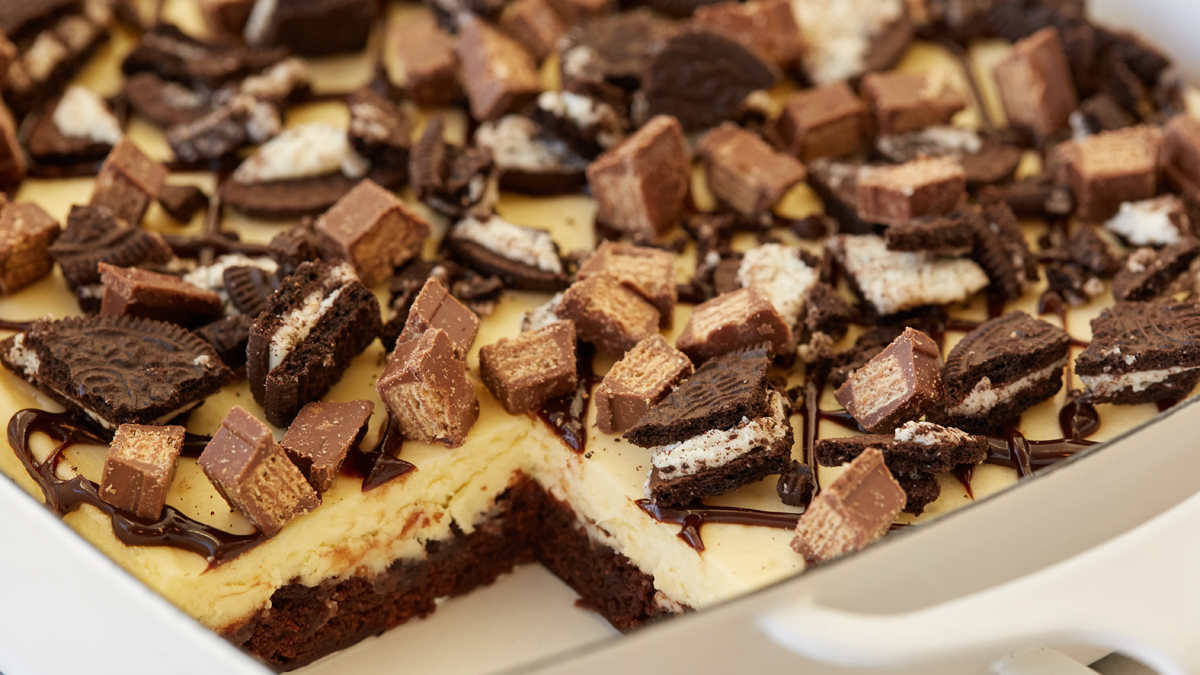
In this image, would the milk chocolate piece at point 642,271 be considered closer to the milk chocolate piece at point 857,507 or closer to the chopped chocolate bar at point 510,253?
the chopped chocolate bar at point 510,253

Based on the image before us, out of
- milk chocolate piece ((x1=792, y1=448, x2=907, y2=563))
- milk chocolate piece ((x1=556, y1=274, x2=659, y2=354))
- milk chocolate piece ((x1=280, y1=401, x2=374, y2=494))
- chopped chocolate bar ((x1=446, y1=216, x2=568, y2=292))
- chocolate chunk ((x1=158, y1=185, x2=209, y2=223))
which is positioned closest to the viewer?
milk chocolate piece ((x1=792, y1=448, x2=907, y2=563))

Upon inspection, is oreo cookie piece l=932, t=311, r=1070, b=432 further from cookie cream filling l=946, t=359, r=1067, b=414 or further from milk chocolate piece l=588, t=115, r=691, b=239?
milk chocolate piece l=588, t=115, r=691, b=239

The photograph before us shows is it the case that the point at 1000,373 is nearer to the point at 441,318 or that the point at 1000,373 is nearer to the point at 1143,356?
the point at 1143,356

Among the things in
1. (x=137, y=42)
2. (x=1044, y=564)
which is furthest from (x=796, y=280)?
(x=137, y=42)

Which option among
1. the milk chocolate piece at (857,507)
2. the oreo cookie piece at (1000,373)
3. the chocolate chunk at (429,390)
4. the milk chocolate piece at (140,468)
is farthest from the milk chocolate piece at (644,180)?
the milk chocolate piece at (140,468)

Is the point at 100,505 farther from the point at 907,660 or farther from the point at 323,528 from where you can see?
the point at 907,660

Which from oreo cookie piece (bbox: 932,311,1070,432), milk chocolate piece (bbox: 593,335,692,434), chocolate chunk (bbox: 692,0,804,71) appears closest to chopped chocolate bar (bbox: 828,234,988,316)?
oreo cookie piece (bbox: 932,311,1070,432)
